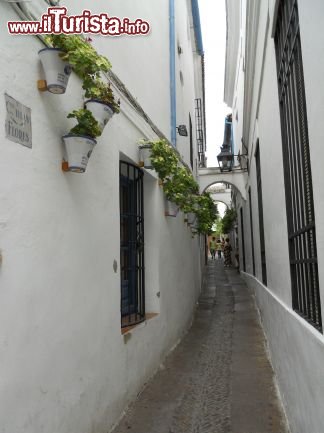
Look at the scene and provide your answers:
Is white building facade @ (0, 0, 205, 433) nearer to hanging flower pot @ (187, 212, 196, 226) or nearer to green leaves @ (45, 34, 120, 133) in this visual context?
green leaves @ (45, 34, 120, 133)

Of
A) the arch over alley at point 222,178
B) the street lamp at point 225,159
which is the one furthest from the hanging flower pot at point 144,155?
the arch over alley at point 222,178

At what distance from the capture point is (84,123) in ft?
10.4

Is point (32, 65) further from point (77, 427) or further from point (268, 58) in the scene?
point (268, 58)

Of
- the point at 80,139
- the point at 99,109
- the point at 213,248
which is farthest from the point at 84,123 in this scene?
the point at 213,248

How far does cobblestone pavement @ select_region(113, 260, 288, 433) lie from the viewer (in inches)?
159

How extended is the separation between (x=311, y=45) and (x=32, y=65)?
177cm

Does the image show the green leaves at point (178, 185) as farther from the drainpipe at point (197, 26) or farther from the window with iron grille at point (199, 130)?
the window with iron grille at point (199, 130)

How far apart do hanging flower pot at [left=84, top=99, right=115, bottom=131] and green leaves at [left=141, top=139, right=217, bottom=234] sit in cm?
Result: 191

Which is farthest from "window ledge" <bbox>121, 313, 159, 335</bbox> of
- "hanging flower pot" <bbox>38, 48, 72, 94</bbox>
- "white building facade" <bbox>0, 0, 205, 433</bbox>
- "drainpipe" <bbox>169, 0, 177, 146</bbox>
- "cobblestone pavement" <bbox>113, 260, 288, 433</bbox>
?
"drainpipe" <bbox>169, 0, 177, 146</bbox>

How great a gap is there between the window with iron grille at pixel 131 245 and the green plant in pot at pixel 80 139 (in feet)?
6.16

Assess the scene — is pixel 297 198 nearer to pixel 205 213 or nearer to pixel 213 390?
pixel 213 390

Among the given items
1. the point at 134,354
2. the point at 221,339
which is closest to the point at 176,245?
the point at 221,339

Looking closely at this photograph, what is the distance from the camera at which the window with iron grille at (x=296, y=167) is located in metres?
2.96

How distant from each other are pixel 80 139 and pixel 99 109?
0.40m
